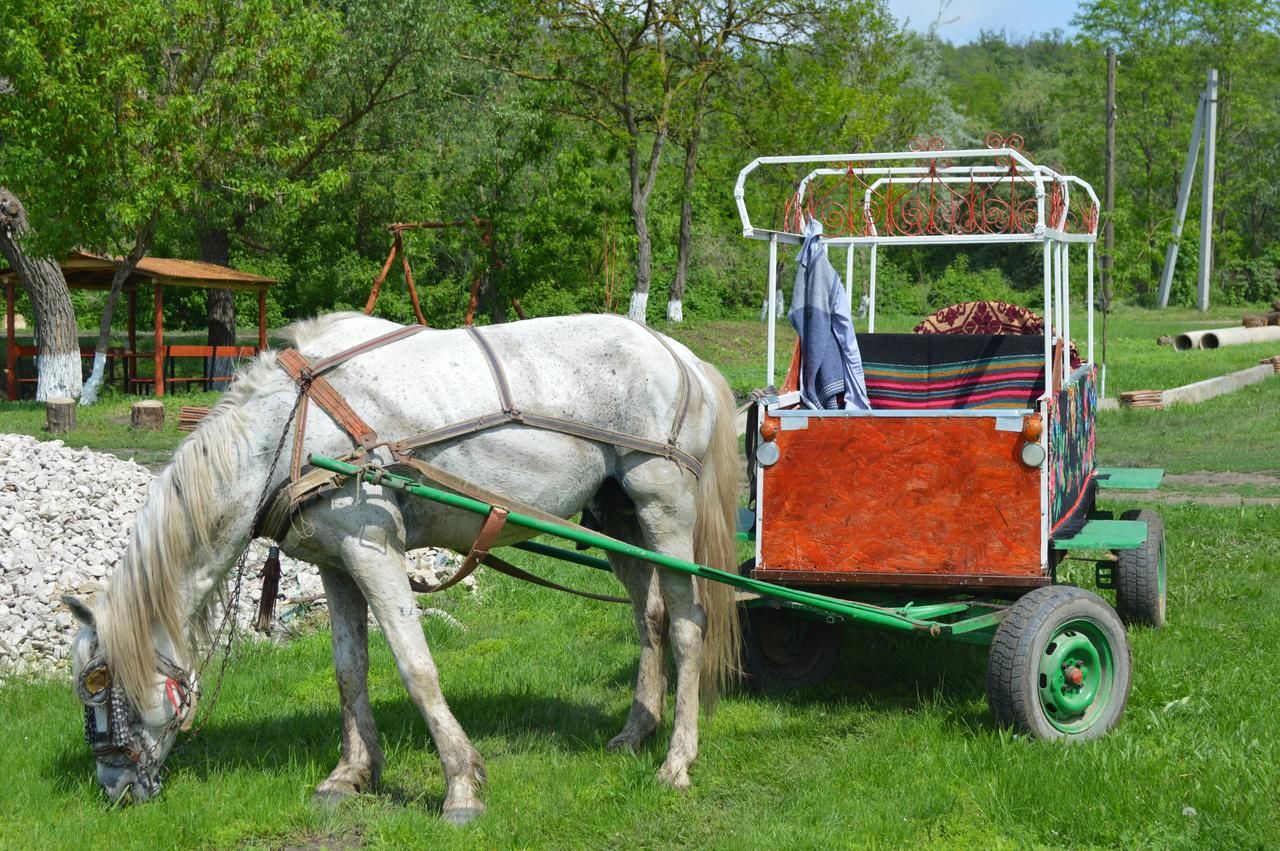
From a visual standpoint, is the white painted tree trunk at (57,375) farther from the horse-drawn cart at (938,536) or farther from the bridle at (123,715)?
the bridle at (123,715)

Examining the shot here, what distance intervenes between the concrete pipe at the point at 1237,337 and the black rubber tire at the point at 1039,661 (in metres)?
25.4

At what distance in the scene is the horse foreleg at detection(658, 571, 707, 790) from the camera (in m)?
5.18

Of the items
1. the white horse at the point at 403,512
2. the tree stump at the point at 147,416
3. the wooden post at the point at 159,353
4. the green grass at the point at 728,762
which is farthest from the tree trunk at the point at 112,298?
the white horse at the point at 403,512

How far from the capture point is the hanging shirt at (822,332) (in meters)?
6.27

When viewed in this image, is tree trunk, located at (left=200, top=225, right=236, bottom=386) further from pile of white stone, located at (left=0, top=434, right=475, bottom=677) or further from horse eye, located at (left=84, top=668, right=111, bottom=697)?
horse eye, located at (left=84, top=668, right=111, bottom=697)

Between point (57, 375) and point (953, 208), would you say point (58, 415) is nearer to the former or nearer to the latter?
point (57, 375)

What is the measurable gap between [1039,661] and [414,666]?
2.46 m

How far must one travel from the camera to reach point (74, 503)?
9.12 m

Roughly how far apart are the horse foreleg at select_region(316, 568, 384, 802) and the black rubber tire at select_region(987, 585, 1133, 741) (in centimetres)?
247

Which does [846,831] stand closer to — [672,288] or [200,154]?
[200,154]

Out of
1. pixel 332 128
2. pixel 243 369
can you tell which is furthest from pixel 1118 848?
pixel 332 128

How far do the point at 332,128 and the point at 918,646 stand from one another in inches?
728

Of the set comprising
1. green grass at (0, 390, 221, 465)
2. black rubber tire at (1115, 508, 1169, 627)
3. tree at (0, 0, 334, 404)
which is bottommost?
green grass at (0, 390, 221, 465)

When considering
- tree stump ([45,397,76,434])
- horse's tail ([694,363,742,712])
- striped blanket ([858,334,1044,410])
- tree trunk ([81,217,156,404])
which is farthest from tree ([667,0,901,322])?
horse's tail ([694,363,742,712])
